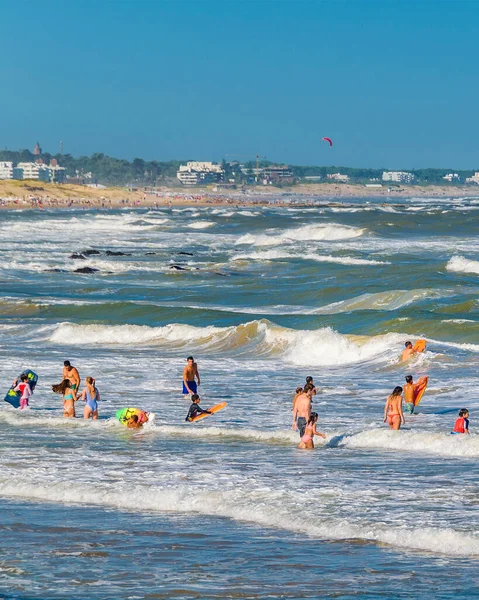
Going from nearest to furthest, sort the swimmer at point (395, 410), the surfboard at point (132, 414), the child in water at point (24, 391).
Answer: the swimmer at point (395, 410) < the surfboard at point (132, 414) < the child in water at point (24, 391)

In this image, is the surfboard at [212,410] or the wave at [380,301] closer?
the surfboard at [212,410]

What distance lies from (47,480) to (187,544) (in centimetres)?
336

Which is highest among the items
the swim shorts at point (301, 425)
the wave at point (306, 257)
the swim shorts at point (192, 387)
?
the wave at point (306, 257)

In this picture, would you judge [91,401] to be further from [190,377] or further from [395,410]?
[395,410]

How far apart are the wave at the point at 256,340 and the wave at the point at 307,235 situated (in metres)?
48.1

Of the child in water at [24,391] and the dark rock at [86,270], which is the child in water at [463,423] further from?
the dark rock at [86,270]

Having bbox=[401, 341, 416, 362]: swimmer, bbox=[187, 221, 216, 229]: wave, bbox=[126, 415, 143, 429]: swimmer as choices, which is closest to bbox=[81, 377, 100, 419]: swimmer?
bbox=[126, 415, 143, 429]: swimmer

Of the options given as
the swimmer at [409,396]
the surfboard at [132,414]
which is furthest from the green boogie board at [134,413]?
the swimmer at [409,396]

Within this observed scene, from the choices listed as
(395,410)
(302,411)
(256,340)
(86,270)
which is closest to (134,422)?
(302,411)

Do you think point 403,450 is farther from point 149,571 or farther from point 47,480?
point 149,571

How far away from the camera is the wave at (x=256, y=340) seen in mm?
26500

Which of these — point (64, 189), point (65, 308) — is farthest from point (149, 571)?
point (64, 189)

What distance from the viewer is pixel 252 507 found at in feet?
41.7

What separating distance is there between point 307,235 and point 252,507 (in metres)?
75.7
